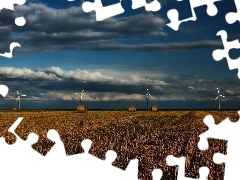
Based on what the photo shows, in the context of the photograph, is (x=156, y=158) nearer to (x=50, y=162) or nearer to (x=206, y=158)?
(x=206, y=158)

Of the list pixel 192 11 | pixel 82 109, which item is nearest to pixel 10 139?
pixel 192 11

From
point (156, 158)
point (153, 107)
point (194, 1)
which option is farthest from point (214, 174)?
point (153, 107)

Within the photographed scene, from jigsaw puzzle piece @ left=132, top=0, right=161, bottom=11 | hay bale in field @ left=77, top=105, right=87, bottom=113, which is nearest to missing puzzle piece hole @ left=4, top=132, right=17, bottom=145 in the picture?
jigsaw puzzle piece @ left=132, top=0, right=161, bottom=11

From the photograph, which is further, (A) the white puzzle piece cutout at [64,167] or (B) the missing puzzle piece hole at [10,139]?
(B) the missing puzzle piece hole at [10,139]

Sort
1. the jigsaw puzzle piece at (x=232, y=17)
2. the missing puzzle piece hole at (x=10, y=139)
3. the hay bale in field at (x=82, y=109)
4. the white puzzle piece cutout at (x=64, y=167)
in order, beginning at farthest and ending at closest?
1. the hay bale in field at (x=82, y=109)
2. the missing puzzle piece hole at (x=10, y=139)
3. the jigsaw puzzle piece at (x=232, y=17)
4. the white puzzle piece cutout at (x=64, y=167)

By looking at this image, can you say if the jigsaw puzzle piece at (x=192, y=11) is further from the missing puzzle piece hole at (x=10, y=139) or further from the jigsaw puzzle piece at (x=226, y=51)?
the missing puzzle piece hole at (x=10, y=139)

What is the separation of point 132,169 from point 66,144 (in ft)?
31.6

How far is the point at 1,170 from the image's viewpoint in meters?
6.90

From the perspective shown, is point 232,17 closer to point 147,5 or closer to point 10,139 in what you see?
point 147,5

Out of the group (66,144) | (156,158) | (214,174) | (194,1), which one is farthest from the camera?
(66,144)

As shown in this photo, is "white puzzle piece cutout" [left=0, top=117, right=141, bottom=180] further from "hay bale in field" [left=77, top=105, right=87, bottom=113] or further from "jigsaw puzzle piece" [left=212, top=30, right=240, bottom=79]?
"hay bale in field" [left=77, top=105, right=87, bottom=113]

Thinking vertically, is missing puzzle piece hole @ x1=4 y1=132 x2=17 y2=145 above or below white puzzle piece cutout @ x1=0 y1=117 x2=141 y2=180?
above

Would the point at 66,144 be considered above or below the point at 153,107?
below

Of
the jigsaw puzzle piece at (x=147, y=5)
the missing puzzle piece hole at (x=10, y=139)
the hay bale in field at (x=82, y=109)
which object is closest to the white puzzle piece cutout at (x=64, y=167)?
the jigsaw puzzle piece at (x=147, y=5)
